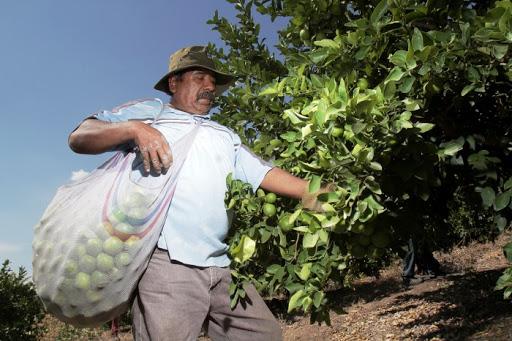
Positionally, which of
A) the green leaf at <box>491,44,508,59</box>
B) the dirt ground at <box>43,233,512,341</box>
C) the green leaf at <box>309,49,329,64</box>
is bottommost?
the dirt ground at <box>43,233,512,341</box>

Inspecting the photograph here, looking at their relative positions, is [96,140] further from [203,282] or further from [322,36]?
[322,36]

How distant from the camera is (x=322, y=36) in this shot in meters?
3.15

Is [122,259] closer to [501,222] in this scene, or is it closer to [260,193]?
[260,193]

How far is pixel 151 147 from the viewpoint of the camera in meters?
2.02

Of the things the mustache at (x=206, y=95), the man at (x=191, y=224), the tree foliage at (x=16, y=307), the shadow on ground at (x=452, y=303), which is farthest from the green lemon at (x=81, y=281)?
the tree foliage at (x=16, y=307)

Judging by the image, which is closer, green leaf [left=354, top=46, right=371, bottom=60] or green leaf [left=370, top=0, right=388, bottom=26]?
green leaf [left=370, top=0, right=388, bottom=26]

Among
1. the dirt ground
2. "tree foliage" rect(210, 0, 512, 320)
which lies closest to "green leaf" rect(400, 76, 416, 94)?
"tree foliage" rect(210, 0, 512, 320)

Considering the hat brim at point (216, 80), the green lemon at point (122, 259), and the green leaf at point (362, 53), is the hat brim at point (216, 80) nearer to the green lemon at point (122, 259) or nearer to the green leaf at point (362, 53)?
the green leaf at point (362, 53)

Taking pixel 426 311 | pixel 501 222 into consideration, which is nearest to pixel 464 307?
pixel 426 311

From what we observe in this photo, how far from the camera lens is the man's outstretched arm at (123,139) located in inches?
79.7

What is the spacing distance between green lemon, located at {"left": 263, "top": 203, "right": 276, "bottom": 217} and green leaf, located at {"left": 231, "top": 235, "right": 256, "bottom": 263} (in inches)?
5.7

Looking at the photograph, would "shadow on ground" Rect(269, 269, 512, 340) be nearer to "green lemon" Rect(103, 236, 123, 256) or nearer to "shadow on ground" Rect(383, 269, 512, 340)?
"shadow on ground" Rect(383, 269, 512, 340)

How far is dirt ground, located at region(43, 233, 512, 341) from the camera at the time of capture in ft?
19.7

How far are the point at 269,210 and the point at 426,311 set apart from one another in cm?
655
